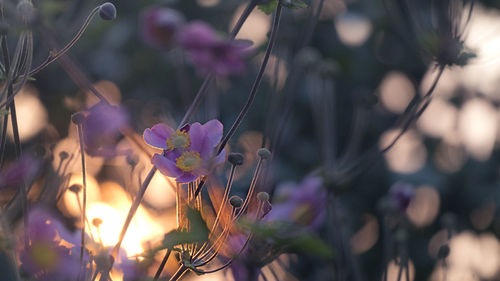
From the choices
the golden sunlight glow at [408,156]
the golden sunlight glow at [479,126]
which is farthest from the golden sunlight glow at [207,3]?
the golden sunlight glow at [479,126]

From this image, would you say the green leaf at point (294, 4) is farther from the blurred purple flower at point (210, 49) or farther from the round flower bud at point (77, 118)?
the round flower bud at point (77, 118)

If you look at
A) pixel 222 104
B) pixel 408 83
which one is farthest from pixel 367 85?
pixel 222 104

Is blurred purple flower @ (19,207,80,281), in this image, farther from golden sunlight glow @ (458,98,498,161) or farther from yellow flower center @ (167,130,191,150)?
golden sunlight glow @ (458,98,498,161)

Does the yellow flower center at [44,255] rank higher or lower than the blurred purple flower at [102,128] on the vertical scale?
lower

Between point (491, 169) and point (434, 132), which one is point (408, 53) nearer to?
point (434, 132)

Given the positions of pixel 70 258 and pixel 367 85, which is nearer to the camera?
pixel 70 258
